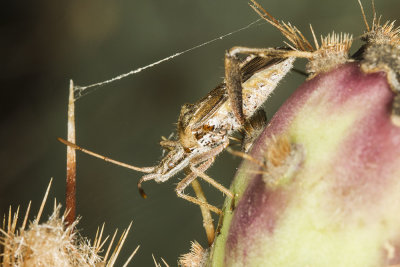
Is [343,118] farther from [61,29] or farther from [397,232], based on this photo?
[61,29]

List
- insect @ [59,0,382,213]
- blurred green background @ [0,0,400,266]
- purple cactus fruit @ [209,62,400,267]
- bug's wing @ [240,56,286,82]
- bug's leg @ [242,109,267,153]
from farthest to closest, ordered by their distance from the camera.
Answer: blurred green background @ [0,0,400,266] < bug's wing @ [240,56,286,82] < insect @ [59,0,382,213] < bug's leg @ [242,109,267,153] < purple cactus fruit @ [209,62,400,267]

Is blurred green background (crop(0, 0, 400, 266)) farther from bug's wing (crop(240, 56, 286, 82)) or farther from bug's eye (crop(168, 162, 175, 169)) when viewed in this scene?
bug's wing (crop(240, 56, 286, 82))

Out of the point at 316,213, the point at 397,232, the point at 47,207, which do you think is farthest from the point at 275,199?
the point at 47,207

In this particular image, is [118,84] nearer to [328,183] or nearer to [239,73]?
[239,73]

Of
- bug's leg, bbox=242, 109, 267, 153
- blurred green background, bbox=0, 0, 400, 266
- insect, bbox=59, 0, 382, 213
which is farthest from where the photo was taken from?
blurred green background, bbox=0, 0, 400, 266

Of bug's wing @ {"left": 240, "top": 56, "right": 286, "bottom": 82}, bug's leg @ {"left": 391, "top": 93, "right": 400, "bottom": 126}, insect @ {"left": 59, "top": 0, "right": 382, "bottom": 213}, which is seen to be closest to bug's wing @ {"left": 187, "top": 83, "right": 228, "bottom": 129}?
insect @ {"left": 59, "top": 0, "right": 382, "bottom": 213}

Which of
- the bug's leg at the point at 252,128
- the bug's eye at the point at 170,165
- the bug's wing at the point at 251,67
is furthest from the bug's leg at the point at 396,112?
the bug's eye at the point at 170,165
